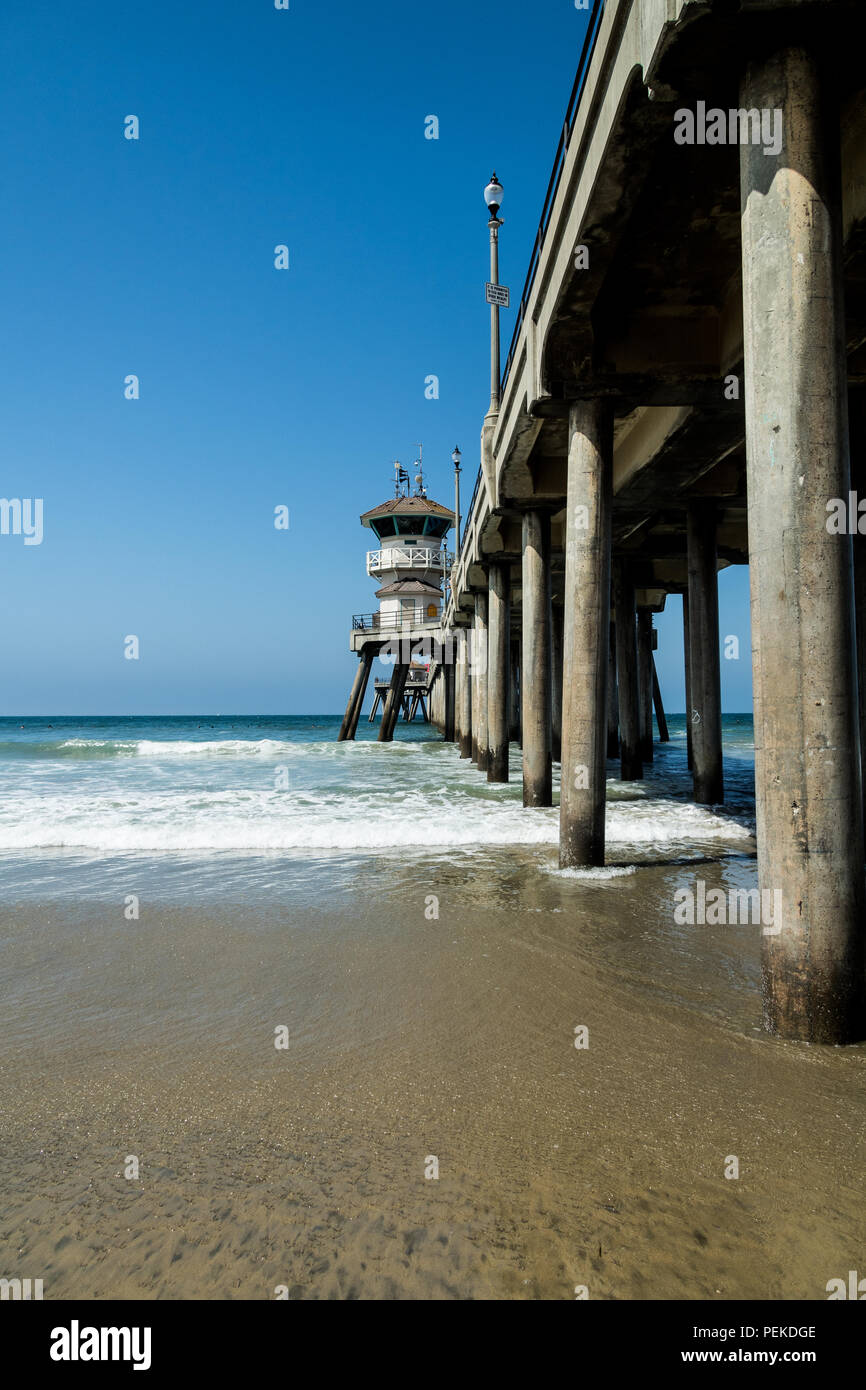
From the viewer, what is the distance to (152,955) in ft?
16.4

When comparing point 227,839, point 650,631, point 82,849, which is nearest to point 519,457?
point 227,839

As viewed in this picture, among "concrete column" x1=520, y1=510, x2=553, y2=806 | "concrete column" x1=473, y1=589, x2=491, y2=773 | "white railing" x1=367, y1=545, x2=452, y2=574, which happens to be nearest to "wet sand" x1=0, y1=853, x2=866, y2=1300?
"concrete column" x1=520, y1=510, x2=553, y2=806

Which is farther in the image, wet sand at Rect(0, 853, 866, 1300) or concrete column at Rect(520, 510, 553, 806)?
concrete column at Rect(520, 510, 553, 806)

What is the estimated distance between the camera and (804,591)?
335 centimetres

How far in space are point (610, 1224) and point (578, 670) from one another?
5481 millimetres

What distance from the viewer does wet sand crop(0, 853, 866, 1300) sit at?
80.8 inches

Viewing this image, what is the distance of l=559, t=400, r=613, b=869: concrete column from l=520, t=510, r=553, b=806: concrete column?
4.59 m

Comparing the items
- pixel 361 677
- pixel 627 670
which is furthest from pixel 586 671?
pixel 361 677

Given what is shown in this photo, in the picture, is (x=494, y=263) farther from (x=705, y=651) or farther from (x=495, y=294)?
(x=705, y=651)

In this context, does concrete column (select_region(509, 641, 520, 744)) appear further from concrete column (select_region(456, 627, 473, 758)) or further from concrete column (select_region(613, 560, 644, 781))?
concrete column (select_region(613, 560, 644, 781))

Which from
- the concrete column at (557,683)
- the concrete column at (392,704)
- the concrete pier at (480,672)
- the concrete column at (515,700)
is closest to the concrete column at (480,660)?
the concrete pier at (480,672)

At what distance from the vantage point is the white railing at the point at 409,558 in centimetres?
4588

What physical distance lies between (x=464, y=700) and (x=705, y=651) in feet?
49.5
